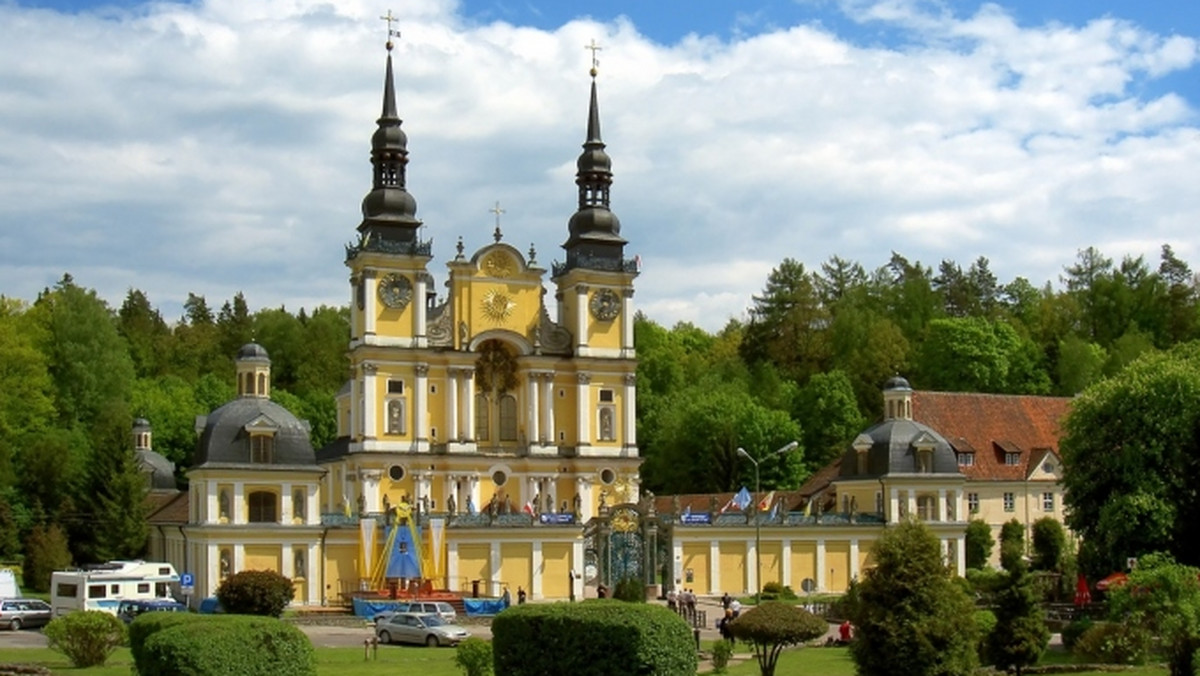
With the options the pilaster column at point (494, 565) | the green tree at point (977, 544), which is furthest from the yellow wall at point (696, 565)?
the green tree at point (977, 544)

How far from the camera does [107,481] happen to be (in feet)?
243

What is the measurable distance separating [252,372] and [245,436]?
16.5ft

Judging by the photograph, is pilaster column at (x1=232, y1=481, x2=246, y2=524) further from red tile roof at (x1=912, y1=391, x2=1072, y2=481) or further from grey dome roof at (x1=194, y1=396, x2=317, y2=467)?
red tile roof at (x1=912, y1=391, x2=1072, y2=481)

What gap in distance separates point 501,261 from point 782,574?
779 inches

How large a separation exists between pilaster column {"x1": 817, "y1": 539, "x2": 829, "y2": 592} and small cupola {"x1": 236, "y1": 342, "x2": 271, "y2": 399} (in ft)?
79.1

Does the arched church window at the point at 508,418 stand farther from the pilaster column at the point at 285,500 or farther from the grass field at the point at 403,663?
the grass field at the point at 403,663

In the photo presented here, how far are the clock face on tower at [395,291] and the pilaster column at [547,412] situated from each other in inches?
300

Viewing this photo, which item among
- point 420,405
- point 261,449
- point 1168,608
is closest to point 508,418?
point 420,405

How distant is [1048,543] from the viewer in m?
74.8

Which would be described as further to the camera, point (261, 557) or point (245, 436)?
point (245, 436)

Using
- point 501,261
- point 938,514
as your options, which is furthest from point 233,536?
point 938,514

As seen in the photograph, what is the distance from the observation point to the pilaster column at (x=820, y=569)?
6888 centimetres

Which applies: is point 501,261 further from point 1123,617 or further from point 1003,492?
point 1123,617

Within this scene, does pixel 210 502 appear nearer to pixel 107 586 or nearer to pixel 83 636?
pixel 107 586
